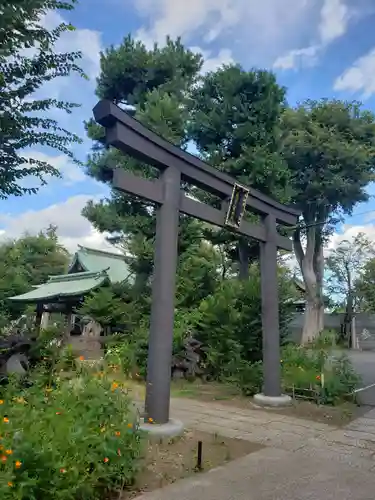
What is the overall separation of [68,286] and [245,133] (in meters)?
9.14

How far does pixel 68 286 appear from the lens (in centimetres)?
1723

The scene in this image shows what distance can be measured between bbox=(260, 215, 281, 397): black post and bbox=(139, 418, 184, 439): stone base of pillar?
278cm

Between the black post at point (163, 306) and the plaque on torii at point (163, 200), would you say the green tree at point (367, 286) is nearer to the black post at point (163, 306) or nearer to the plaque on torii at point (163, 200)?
the plaque on torii at point (163, 200)

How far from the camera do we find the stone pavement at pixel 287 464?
11.7 ft

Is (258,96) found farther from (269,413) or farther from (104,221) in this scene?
(269,413)

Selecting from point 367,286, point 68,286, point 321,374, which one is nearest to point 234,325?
point 321,374

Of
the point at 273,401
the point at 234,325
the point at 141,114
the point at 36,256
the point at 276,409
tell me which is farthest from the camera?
the point at 36,256

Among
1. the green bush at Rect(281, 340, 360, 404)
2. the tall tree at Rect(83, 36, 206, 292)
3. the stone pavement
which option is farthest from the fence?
the stone pavement

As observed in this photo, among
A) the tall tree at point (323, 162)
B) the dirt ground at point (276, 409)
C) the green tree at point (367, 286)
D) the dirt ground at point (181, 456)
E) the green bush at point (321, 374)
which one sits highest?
the tall tree at point (323, 162)

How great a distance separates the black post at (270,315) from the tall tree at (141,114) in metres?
5.20

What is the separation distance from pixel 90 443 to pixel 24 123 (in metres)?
6.60

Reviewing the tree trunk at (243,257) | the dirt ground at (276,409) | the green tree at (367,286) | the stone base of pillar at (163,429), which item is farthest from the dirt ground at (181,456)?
the green tree at (367,286)

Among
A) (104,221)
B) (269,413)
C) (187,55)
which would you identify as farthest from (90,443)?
(187,55)

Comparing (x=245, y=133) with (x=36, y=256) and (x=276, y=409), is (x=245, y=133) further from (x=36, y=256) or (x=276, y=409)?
(x=36, y=256)
